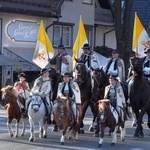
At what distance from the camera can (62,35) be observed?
3406 centimetres

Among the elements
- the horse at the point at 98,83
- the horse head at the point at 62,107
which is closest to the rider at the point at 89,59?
the horse at the point at 98,83

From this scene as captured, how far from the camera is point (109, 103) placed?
13.2 m

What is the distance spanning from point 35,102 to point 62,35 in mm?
20883

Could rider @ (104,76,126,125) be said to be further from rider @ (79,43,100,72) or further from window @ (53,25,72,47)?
window @ (53,25,72,47)

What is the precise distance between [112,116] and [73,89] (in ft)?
5.12

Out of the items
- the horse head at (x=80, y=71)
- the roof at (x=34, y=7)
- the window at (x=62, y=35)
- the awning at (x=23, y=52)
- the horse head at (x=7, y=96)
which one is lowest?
the horse head at (x=7, y=96)

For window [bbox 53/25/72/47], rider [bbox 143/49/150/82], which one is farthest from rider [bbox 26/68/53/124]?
window [bbox 53/25/72/47]

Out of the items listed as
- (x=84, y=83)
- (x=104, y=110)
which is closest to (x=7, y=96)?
(x=84, y=83)

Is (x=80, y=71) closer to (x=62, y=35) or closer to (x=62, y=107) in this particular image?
(x=62, y=107)

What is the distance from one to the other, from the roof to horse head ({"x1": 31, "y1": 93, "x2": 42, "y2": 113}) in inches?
631

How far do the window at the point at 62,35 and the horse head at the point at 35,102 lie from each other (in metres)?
20.0

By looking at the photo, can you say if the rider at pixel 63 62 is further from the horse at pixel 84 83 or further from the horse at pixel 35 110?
the horse at pixel 35 110

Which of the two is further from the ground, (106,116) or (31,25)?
(31,25)

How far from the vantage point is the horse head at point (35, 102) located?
44.0 feet
